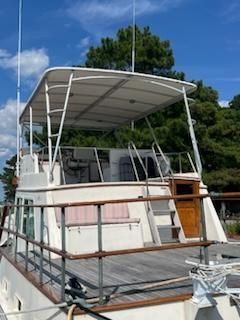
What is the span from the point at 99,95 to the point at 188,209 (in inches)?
128

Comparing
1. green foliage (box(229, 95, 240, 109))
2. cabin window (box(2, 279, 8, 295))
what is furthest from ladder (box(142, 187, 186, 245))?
green foliage (box(229, 95, 240, 109))

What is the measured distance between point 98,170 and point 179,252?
198 inches

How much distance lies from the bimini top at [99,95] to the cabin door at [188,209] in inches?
78.3

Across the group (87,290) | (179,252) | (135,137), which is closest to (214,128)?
(135,137)

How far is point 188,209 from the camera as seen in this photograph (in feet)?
33.0

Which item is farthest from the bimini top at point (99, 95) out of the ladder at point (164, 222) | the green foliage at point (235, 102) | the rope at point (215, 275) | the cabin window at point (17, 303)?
the green foliage at point (235, 102)

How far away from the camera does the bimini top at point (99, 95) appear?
8828 mm

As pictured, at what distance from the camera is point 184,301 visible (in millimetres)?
4895

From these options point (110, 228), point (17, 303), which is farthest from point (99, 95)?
point (17, 303)

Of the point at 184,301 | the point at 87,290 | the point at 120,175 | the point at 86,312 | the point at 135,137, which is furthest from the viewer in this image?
the point at 135,137

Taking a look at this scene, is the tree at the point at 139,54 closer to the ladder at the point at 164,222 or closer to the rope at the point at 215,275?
the ladder at the point at 164,222

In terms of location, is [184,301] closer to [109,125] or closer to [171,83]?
[171,83]

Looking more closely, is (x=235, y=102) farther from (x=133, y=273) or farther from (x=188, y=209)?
(x=133, y=273)

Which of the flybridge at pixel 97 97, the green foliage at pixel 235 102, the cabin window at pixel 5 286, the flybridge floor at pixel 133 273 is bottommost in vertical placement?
the cabin window at pixel 5 286
